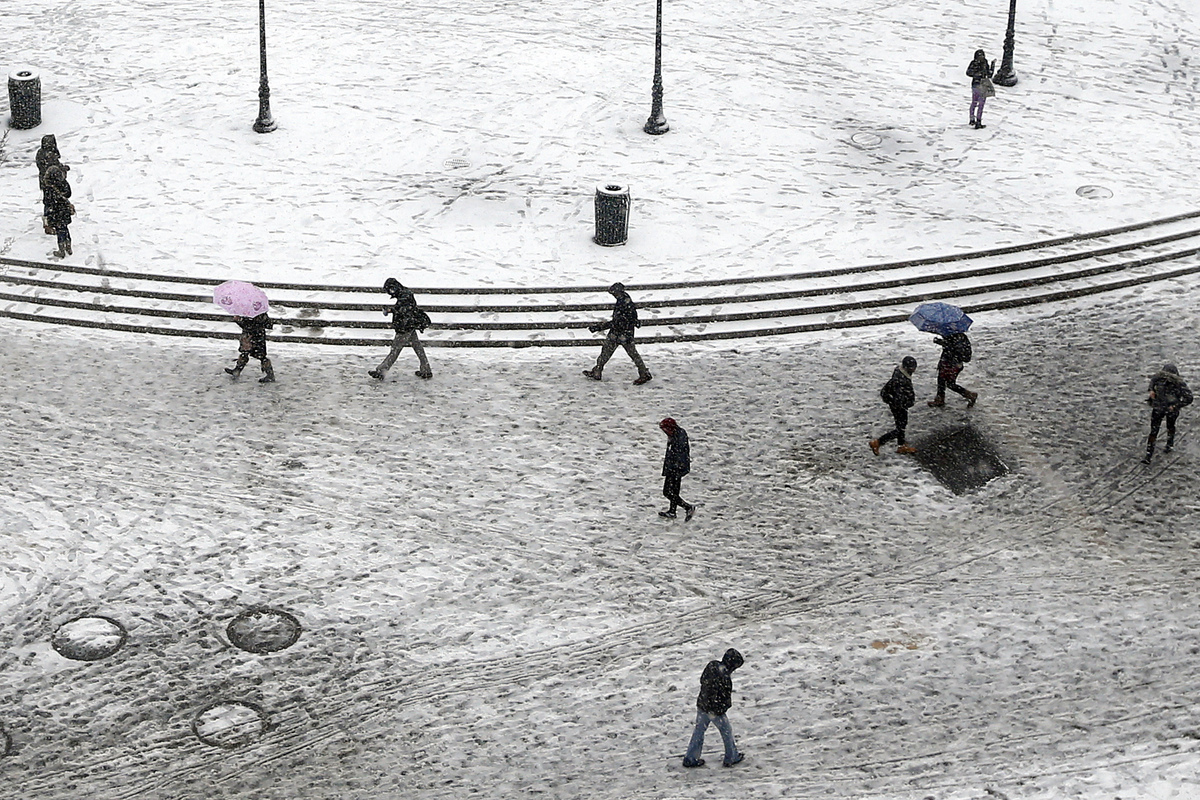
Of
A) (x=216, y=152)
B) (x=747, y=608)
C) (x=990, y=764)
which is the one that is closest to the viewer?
(x=990, y=764)

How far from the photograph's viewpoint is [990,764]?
14383mm

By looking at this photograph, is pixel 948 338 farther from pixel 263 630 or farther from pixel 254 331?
pixel 263 630

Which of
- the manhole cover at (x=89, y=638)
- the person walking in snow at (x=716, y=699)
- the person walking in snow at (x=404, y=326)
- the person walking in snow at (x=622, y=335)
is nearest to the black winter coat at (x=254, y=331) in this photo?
the person walking in snow at (x=404, y=326)

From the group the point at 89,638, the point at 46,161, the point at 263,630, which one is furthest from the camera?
the point at 46,161

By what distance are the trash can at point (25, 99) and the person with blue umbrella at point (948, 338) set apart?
1657 centimetres

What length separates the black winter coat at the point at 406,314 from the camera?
20047 millimetres

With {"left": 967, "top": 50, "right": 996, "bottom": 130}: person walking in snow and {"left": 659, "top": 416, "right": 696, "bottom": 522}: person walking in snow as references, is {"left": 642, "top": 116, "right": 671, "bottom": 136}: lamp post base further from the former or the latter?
{"left": 659, "top": 416, "right": 696, "bottom": 522}: person walking in snow

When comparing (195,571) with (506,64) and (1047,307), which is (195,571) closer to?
(1047,307)

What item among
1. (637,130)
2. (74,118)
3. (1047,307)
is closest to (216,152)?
(74,118)

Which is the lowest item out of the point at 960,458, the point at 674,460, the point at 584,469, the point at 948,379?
the point at 584,469

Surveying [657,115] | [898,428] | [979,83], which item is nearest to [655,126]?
[657,115]

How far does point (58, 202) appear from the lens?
22688mm

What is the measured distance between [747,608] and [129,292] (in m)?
11.2

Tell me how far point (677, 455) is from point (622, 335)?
322 centimetres
